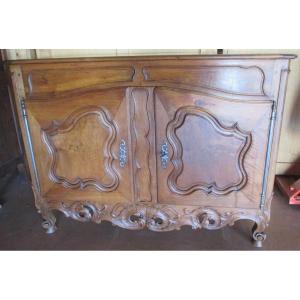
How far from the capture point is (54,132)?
120 centimetres

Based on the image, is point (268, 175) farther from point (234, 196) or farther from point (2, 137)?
point (2, 137)

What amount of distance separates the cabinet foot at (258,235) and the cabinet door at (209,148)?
143mm

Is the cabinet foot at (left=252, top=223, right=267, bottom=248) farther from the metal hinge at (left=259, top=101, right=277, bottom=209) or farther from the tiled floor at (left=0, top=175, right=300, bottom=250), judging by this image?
the metal hinge at (left=259, top=101, right=277, bottom=209)

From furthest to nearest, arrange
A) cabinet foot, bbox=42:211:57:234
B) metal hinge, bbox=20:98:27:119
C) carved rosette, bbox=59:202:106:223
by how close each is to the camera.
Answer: cabinet foot, bbox=42:211:57:234
carved rosette, bbox=59:202:106:223
metal hinge, bbox=20:98:27:119

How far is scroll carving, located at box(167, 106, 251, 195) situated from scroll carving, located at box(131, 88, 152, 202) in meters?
0.10

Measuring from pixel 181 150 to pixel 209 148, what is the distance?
0.37 feet

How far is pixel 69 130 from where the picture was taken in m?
1.18

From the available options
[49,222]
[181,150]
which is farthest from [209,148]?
[49,222]

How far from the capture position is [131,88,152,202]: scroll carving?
1072mm

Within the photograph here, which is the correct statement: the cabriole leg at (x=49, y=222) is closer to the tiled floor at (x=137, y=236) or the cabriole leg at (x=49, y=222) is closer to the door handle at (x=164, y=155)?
the tiled floor at (x=137, y=236)

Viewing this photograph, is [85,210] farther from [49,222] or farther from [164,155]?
[164,155]

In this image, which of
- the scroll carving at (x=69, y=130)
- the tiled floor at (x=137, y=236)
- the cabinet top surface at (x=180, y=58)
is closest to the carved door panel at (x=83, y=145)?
the scroll carving at (x=69, y=130)

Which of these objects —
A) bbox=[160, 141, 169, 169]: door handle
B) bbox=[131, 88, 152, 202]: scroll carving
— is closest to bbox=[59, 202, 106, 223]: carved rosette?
bbox=[131, 88, 152, 202]: scroll carving
